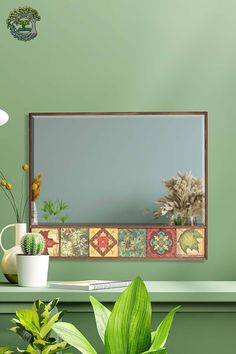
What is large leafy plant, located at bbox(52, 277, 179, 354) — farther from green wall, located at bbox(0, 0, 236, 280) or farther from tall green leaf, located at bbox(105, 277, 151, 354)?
green wall, located at bbox(0, 0, 236, 280)

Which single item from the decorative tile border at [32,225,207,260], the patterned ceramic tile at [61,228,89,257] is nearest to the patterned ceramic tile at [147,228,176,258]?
the decorative tile border at [32,225,207,260]

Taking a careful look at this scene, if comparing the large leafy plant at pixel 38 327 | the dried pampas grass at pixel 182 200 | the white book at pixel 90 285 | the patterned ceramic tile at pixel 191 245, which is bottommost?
the large leafy plant at pixel 38 327

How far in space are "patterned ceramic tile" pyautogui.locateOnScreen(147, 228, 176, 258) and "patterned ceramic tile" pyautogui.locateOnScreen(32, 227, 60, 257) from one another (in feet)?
1.64

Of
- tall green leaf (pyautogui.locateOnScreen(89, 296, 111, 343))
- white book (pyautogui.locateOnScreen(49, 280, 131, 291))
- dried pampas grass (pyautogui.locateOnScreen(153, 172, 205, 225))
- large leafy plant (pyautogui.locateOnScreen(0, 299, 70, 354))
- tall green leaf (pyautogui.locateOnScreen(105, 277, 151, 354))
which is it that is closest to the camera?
tall green leaf (pyautogui.locateOnScreen(105, 277, 151, 354))

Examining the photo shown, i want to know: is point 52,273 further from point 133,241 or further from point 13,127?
point 13,127

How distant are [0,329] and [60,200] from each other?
2.73ft

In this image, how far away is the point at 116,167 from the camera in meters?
4.07

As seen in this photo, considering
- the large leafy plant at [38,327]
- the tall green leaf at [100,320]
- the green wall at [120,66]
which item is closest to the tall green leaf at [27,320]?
the large leafy plant at [38,327]

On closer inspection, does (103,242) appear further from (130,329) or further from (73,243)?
(130,329)

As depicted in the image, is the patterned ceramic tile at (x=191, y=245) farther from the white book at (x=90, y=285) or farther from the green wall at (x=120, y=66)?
the white book at (x=90, y=285)

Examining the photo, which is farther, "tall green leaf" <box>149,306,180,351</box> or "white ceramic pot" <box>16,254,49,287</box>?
"white ceramic pot" <box>16,254,49,287</box>

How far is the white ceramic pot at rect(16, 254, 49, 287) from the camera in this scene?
12.0 feet

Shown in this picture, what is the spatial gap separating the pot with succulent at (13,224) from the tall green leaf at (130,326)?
104 centimetres

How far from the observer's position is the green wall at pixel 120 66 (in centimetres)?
410
